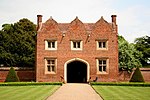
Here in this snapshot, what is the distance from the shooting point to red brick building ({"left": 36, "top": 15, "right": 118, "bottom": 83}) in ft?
122

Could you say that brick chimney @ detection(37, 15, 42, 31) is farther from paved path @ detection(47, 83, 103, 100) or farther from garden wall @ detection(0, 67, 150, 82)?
paved path @ detection(47, 83, 103, 100)

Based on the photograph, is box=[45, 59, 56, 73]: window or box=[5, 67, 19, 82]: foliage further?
box=[45, 59, 56, 73]: window

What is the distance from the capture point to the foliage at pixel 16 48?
54369 mm

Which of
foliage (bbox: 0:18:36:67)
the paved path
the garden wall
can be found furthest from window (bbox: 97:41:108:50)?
foliage (bbox: 0:18:36:67)

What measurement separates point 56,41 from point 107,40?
6395 mm

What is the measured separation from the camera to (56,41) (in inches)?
1473

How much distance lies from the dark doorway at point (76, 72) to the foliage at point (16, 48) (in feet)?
51.8

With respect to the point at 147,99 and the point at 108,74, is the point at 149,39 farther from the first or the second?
the point at 147,99

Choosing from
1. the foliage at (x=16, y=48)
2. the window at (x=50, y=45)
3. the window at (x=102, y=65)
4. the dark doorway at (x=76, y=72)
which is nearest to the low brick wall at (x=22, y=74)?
the window at (x=50, y=45)

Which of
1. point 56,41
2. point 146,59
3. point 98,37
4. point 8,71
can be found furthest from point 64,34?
point 146,59

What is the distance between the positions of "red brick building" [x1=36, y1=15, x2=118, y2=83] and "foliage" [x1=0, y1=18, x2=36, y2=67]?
58.8ft

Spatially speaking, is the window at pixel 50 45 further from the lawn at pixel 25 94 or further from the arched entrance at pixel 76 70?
the lawn at pixel 25 94

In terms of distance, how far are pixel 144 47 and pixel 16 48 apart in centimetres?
2628

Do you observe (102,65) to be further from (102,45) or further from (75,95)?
(75,95)
